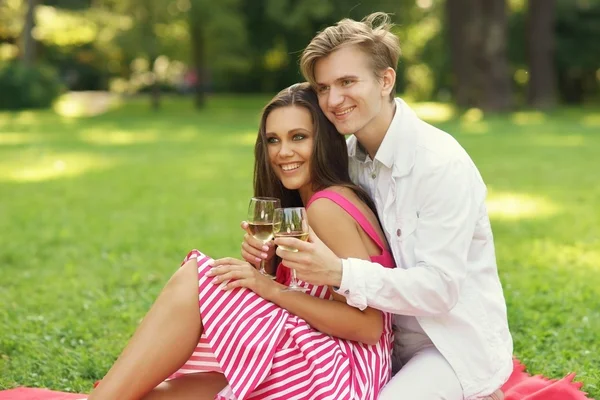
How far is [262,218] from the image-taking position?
3414 millimetres

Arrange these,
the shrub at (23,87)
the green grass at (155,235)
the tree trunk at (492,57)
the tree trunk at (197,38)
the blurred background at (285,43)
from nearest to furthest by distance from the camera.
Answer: the green grass at (155,235) < the tree trunk at (492,57) < the blurred background at (285,43) < the shrub at (23,87) < the tree trunk at (197,38)

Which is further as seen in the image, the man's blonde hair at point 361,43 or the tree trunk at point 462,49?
the tree trunk at point 462,49

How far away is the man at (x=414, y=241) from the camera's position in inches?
127

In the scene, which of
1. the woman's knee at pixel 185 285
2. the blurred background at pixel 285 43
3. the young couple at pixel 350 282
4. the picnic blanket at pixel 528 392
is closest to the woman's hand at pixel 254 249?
the young couple at pixel 350 282

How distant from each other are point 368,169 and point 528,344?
2.02 metres

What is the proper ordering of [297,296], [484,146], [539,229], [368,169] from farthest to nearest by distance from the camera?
[484,146], [539,229], [368,169], [297,296]

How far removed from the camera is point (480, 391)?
11.5 ft

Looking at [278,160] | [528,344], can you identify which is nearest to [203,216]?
[528,344]

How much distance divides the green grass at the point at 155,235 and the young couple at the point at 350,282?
1247 mm

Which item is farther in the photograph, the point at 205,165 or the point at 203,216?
the point at 205,165

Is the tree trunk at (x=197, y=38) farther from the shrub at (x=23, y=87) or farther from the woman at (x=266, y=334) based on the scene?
the woman at (x=266, y=334)

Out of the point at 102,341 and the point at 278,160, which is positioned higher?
the point at 278,160

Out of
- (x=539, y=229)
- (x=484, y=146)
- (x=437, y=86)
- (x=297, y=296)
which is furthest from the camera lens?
(x=437, y=86)

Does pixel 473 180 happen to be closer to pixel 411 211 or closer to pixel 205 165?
pixel 411 211
